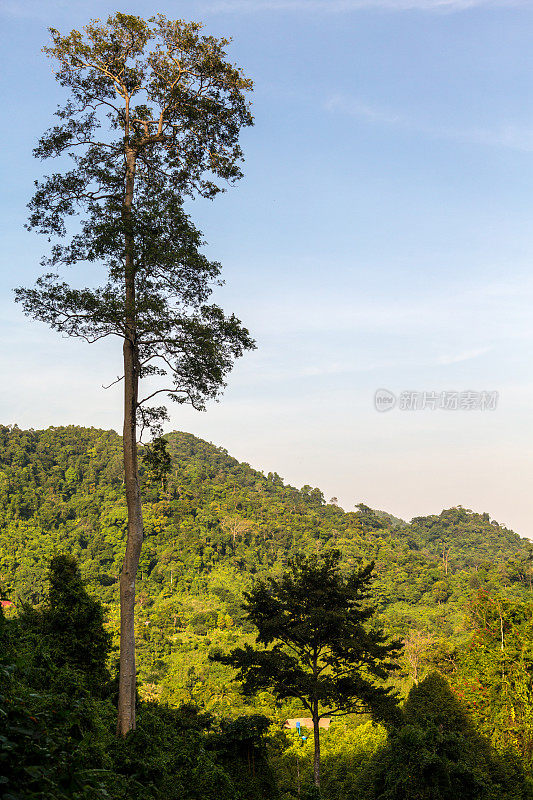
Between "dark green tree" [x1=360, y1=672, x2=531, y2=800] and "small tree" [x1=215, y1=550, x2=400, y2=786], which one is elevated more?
"small tree" [x1=215, y1=550, x2=400, y2=786]

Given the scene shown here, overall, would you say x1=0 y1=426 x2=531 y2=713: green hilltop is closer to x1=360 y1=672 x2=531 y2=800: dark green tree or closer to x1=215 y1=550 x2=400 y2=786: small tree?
x1=215 y1=550 x2=400 y2=786: small tree

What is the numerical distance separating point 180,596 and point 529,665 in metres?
50.0

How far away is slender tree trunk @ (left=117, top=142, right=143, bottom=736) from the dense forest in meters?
0.84

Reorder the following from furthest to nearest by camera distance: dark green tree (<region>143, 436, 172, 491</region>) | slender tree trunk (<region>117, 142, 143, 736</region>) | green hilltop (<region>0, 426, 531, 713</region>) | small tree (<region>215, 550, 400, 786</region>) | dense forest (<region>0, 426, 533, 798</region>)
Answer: green hilltop (<region>0, 426, 531, 713</region>) < dense forest (<region>0, 426, 533, 798</region>) < small tree (<region>215, 550, 400, 786</region>) < dark green tree (<region>143, 436, 172, 491</region>) < slender tree trunk (<region>117, 142, 143, 736</region>)

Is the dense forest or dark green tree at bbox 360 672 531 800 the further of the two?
the dense forest

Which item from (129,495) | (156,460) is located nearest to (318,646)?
(156,460)

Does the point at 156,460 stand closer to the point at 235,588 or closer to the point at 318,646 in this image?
the point at 318,646

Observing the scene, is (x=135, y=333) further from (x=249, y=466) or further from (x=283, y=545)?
(x=249, y=466)

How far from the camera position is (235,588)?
6812 centimetres

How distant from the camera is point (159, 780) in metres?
7.93

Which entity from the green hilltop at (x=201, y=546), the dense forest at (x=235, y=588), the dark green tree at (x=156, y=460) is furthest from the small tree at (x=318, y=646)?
the green hilltop at (x=201, y=546)

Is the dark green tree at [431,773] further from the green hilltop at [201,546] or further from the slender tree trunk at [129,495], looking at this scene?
the green hilltop at [201,546]

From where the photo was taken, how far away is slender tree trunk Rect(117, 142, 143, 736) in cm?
934

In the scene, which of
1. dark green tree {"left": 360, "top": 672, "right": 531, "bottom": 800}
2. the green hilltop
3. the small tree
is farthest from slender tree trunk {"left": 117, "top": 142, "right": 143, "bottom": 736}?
the green hilltop
